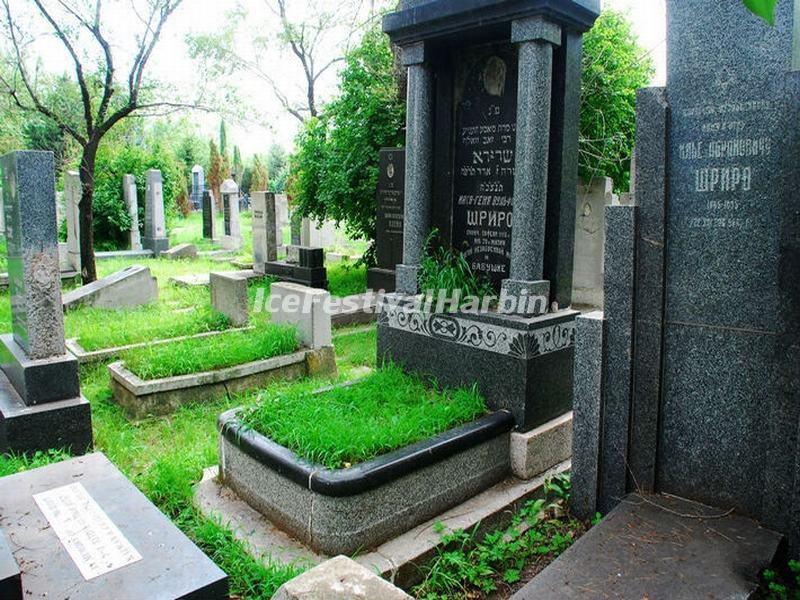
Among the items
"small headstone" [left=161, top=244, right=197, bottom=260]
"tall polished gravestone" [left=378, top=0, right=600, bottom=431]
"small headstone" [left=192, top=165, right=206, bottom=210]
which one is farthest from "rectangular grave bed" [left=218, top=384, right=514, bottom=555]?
"small headstone" [left=192, top=165, right=206, bottom=210]

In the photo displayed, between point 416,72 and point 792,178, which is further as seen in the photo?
point 416,72

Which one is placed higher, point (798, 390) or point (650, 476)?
point (798, 390)

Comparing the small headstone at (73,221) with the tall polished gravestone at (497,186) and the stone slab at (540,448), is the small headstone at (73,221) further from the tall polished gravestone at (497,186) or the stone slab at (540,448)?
the stone slab at (540,448)

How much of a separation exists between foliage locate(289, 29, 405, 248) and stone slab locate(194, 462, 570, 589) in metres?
8.42

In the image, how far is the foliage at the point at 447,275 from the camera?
488cm

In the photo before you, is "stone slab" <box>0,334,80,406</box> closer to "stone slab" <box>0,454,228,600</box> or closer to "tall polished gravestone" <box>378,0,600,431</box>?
"stone slab" <box>0,454,228,600</box>

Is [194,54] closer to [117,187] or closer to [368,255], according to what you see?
[117,187]

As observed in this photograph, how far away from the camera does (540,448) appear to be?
4.36 meters

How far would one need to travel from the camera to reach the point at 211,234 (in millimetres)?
22031

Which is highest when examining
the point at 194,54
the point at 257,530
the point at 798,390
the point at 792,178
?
the point at 194,54

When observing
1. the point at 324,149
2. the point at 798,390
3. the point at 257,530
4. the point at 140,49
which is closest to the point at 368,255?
the point at 324,149

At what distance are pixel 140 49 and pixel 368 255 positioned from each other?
5.35 m

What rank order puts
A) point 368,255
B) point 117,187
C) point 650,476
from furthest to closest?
point 117,187 < point 368,255 < point 650,476

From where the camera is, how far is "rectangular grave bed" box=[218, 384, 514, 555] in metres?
3.32
